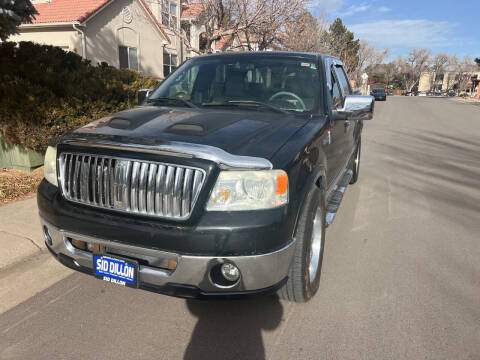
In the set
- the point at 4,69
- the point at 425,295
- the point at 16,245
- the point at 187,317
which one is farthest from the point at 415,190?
the point at 4,69

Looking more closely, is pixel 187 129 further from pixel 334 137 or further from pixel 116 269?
pixel 334 137

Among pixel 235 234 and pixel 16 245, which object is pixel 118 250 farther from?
pixel 16 245

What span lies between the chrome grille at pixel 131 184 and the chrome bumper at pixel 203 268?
9.1 inches

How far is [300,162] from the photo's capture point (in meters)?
2.53

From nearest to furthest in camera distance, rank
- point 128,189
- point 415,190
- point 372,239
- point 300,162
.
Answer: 1. point 128,189
2. point 300,162
3. point 372,239
4. point 415,190

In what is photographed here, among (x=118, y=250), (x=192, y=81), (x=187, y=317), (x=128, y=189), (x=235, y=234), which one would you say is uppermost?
(x=192, y=81)

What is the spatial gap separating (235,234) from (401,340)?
143 centimetres

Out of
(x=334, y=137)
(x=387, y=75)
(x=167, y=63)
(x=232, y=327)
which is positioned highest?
(x=387, y=75)

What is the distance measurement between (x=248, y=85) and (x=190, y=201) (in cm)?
182

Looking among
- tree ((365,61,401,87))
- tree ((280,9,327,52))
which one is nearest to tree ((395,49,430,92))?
tree ((365,61,401,87))

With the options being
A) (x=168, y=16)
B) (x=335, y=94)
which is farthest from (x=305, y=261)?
(x=168, y=16)

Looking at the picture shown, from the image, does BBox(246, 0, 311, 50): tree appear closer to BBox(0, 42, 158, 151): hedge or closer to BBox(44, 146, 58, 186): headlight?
BBox(0, 42, 158, 151): hedge

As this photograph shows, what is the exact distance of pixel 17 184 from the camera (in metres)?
5.79

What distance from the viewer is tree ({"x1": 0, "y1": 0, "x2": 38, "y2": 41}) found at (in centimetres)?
647
